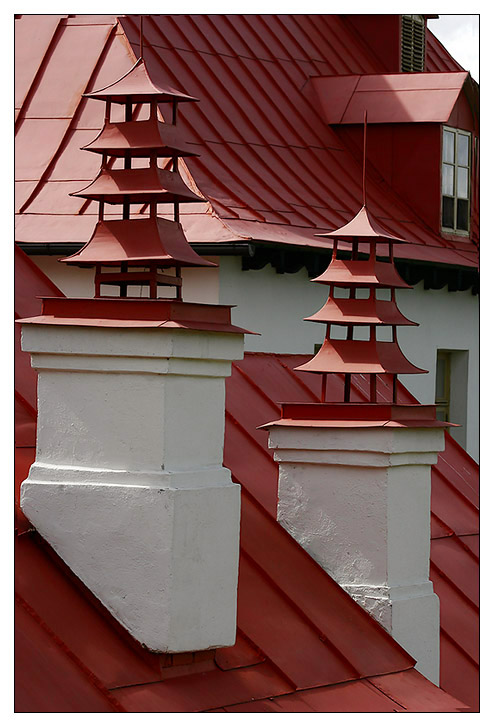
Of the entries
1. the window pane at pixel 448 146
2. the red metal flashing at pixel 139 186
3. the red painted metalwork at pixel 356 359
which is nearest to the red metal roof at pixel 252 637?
the red painted metalwork at pixel 356 359

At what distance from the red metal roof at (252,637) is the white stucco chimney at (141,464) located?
0.18 meters

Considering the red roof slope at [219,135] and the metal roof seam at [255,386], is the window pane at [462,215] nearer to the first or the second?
the red roof slope at [219,135]

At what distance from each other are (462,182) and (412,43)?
343 cm

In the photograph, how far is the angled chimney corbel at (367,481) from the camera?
31.0ft

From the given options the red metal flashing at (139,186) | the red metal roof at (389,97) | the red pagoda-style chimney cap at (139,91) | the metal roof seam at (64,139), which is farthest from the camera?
the red metal roof at (389,97)

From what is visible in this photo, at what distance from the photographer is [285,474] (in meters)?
9.84

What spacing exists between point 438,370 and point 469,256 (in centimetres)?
143

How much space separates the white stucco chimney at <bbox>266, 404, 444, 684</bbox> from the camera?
31.0 ft

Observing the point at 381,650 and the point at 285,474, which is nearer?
the point at 381,650

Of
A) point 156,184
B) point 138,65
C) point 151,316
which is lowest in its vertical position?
point 151,316

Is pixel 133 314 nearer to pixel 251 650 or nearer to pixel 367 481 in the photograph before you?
pixel 251 650

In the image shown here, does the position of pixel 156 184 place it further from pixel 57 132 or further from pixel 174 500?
pixel 57 132

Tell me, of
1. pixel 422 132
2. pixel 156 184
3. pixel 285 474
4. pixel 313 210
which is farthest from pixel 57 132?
pixel 156 184

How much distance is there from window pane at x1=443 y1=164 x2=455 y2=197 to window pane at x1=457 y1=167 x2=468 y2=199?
0.14 metres
